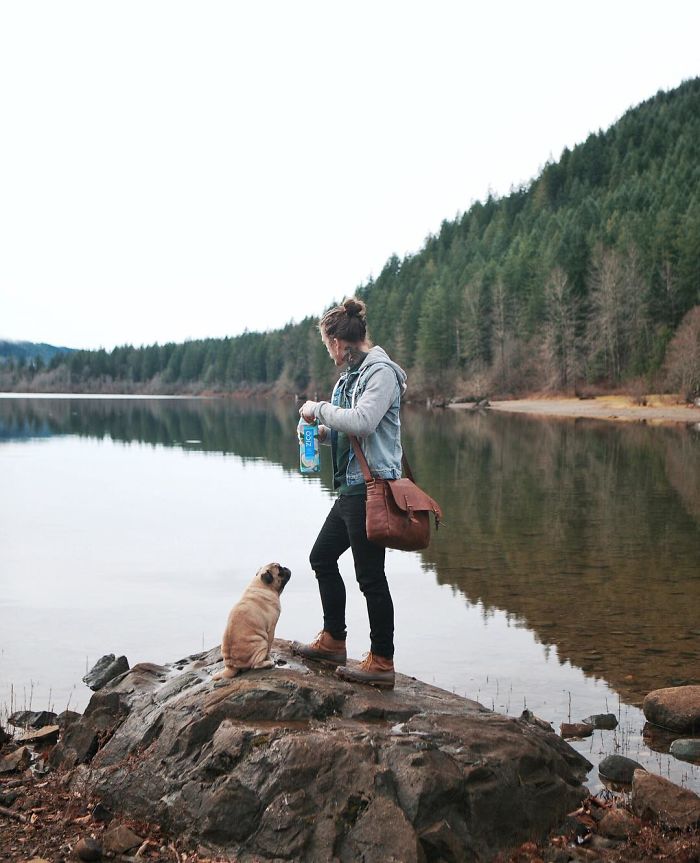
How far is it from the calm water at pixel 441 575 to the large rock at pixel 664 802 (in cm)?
78

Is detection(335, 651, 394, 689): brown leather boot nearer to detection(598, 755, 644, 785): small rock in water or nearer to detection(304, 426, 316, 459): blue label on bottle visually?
detection(304, 426, 316, 459): blue label on bottle

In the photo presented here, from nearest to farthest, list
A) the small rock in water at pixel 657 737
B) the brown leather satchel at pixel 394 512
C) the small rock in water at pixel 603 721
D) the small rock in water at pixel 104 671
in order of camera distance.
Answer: the brown leather satchel at pixel 394 512
the small rock in water at pixel 657 737
the small rock in water at pixel 603 721
the small rock in water at pixel 104 671

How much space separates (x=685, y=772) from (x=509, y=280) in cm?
9289

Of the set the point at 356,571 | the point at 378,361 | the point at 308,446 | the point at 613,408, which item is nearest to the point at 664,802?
the point at 356,571

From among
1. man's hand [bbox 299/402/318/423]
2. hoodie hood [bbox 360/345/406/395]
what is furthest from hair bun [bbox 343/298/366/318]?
man's hand [bbox 299/402/318/423]

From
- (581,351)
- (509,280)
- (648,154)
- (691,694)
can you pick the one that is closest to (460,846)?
(691,694)

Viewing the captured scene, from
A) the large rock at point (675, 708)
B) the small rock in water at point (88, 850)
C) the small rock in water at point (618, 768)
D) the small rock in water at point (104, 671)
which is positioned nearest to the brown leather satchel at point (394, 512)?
the small rock in water at point (88, 850)

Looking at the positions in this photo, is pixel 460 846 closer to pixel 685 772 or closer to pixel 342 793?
pixel 342 793

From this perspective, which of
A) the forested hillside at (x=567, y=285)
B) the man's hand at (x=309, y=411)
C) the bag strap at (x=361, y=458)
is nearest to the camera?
the bag strap at (x=361, y=458)

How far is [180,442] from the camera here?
149ft

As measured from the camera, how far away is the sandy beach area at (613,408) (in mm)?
53872

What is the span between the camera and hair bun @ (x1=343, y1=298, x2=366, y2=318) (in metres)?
5.75

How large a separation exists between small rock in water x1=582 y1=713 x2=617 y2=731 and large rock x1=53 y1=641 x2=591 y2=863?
165 cm

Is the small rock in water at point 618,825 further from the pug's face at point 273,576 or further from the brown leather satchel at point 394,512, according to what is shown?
the pug's face at point 273,576
